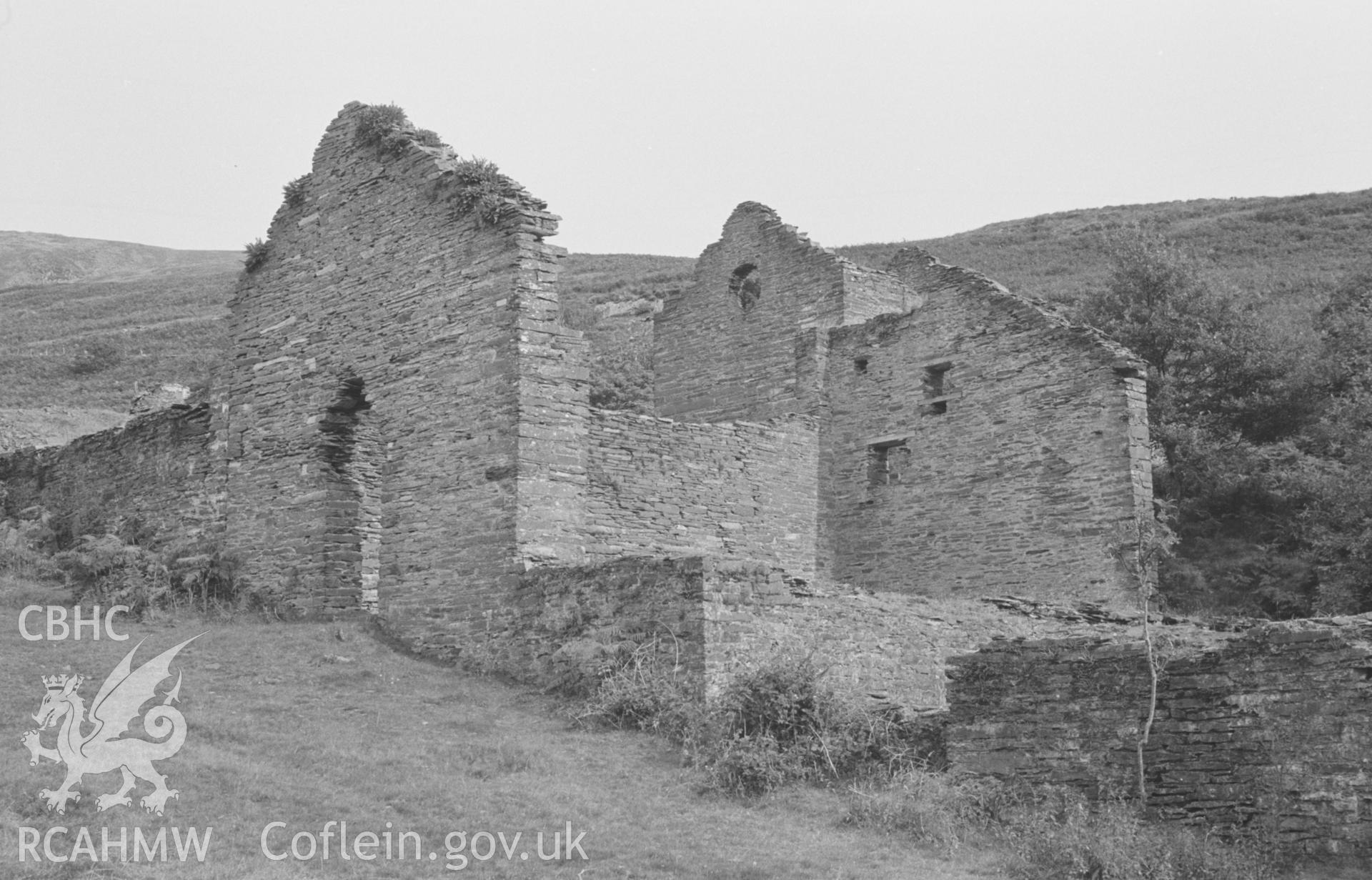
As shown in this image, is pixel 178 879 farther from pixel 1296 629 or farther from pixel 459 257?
pixel 459 257

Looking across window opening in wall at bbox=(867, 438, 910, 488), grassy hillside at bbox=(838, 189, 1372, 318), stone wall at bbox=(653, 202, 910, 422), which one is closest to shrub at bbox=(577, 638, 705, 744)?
window opening in wall at bbox=(867, 438, 910, 488)

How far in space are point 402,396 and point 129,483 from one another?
25.3ft

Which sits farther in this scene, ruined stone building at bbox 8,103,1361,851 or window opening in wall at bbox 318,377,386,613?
window opening in wall at bbox 318,377,386,613

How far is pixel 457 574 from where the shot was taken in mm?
15258

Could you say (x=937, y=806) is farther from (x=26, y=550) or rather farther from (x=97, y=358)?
(x=97, y=358)

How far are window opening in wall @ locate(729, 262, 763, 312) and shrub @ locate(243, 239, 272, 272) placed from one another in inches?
330

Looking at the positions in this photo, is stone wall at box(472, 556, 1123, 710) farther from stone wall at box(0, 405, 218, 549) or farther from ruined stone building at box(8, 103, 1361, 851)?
stone wall at box(0, 405, 218, 549)

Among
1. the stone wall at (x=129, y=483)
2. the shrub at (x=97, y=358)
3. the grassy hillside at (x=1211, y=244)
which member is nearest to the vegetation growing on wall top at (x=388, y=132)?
the stone wall at (x=129, y=483)

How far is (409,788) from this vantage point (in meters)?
10.2

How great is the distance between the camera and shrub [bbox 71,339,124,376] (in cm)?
5609

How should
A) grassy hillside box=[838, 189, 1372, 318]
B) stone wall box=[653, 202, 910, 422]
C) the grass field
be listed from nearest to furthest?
the grass field < stone wall box=[653, 202, 910, 422] < grassy hillside box=[838, 189, 1372, 318]

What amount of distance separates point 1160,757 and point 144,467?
57.1 ft

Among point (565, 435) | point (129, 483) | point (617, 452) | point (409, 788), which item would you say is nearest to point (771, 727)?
point (409, 788)

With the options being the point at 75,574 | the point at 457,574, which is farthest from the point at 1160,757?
the point at 75,574
